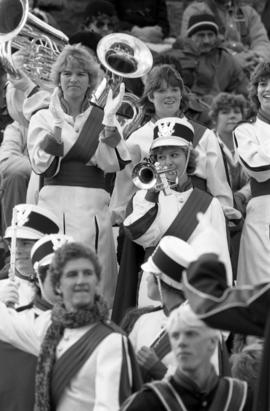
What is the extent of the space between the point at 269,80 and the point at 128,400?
14.0ft

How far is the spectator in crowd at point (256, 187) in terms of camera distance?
37.3 feet

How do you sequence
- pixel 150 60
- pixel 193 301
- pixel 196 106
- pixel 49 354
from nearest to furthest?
pixel 193 301 < pixel 49 354 < pixel 150 60 < pixel 196 106

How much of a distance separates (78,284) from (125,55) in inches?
161

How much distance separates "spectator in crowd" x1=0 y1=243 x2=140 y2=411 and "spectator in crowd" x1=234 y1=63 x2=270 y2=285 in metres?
2.83

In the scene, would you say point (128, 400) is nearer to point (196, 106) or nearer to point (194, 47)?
point (196, 106)

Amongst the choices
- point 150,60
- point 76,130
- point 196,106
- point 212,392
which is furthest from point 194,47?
point 212,392

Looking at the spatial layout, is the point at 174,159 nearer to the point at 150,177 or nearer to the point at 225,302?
the point at 150,177

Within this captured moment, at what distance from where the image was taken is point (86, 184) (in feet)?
37.7

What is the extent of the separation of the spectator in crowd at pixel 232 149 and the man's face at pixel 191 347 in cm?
381

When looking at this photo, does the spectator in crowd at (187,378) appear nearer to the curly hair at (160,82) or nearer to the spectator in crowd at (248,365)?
the spectator in crowd at (248,365)

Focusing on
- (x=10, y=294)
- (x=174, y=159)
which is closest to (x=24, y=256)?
(x=10, y=294)

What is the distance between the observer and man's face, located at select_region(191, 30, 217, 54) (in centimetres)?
1534

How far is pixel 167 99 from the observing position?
1184cm


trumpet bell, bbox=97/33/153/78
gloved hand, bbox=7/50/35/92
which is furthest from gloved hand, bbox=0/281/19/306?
gloved hand, bbox=7/50/35/92
